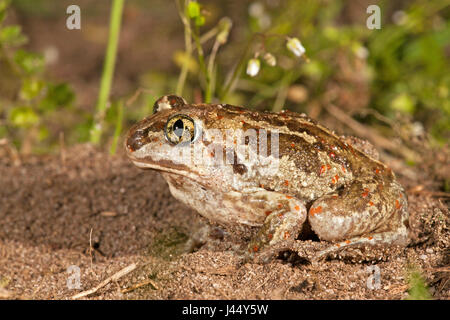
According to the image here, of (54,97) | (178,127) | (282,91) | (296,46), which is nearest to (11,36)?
(54,97)

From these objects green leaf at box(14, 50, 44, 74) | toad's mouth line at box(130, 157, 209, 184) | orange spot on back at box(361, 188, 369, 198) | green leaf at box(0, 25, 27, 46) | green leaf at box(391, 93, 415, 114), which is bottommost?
orange spot on back at box(361, 188, 369, 198)

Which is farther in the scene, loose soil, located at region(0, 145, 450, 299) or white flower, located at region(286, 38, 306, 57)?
white flower, located at region(286, 38, 306, 57)

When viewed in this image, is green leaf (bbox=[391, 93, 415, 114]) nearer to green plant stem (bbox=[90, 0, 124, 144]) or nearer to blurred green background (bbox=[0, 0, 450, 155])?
blurred green background (bbox=[0, 0, 450, 155])

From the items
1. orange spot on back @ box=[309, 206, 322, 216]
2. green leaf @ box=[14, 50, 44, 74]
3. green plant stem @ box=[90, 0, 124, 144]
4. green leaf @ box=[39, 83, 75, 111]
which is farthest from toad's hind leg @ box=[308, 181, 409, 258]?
green leaf @ box=[14, 50, 44, 74]

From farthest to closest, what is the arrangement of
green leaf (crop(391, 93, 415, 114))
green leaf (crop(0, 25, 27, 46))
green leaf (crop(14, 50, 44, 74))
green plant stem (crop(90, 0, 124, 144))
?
green leaf (crop(391, 93, 415, 114)) < green plant stem (crop(90, 0, 124, 144)) < green leaf (crop(14, 50, 44, 74)) < green leaf (crop(0, 25, 27, 46))

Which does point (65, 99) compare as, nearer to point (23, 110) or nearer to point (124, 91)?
point (23, 110)

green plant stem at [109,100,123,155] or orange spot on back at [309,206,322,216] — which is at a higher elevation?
green plant stem at [109,100,123,155]

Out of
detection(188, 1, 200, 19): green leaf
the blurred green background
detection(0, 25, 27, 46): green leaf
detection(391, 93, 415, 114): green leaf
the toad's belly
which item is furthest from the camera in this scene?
detection(391, 93, 415, 114): green leaf

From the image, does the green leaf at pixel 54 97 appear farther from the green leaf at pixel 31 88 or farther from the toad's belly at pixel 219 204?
the toad's belly at pixel 219 204
